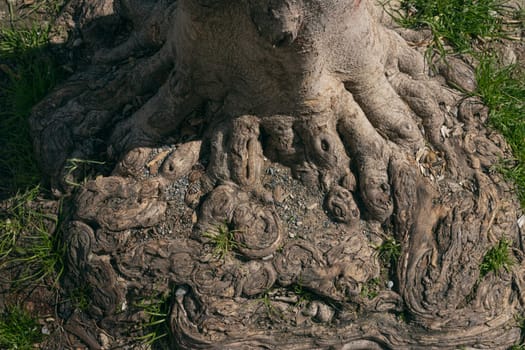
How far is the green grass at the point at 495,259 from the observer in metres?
3.42

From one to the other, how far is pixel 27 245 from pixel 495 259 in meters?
2.87

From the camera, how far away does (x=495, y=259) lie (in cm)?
342

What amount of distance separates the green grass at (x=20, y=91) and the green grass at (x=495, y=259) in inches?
114

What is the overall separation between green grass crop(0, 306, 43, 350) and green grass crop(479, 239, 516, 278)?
2721mm

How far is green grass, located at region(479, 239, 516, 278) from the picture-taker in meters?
3.42

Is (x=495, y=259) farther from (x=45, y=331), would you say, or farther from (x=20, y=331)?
(x=20, y=331)

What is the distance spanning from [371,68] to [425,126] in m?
0.63

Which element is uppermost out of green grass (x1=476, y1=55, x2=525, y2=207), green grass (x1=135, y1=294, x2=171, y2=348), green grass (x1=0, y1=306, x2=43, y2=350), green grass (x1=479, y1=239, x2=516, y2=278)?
green grass (x1=476, y1=55, x2=525, y2=207)

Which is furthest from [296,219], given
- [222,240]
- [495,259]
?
[495,259]

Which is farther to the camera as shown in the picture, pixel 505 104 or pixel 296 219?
pixel 505 104

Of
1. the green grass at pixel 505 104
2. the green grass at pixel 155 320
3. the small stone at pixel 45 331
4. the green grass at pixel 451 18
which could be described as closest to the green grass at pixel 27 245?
the small stone at pixel 45 331

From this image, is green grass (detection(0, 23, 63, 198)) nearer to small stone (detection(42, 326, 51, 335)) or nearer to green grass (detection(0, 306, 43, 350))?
green grass (detection(0, 306, 43, 350))

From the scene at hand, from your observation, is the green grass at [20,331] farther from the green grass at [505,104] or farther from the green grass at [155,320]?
the green grass at [505,104]

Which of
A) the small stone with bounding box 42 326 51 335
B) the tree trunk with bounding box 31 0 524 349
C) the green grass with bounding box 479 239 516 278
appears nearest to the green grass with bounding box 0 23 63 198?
the tree trunk with bounding box 31 0 524 349
